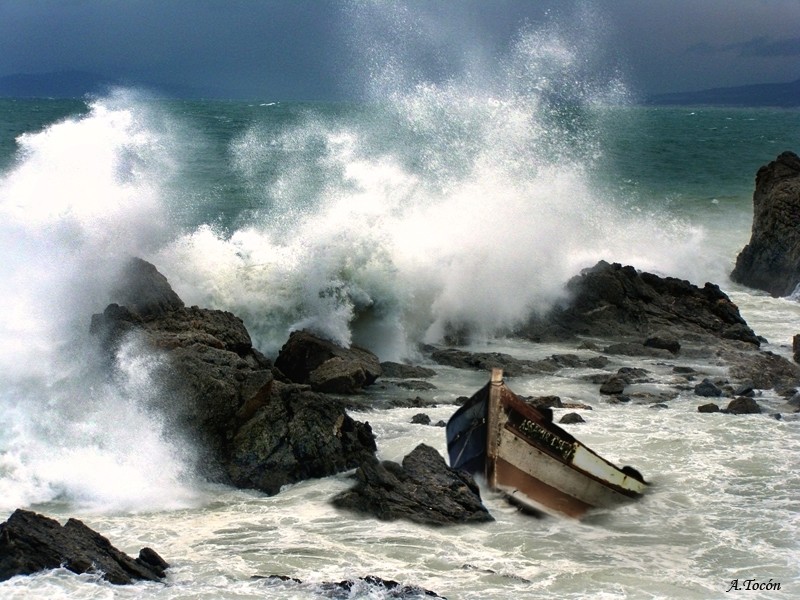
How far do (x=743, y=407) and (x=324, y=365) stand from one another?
19.7ft

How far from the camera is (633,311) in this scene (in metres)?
20.3

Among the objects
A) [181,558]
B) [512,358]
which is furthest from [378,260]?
[181,558]

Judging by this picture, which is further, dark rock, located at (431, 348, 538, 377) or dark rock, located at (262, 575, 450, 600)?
dark rock, located at (431, 348, 538, 377)

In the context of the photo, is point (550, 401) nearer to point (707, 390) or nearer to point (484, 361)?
point (707, 390)

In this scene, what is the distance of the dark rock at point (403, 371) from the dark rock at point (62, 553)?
27.1 ft

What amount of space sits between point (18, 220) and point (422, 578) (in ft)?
35.4

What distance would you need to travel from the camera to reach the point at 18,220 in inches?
661

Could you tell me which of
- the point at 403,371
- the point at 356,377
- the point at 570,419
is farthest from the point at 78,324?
the point at 570,419

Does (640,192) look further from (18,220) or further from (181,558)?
(181,558)

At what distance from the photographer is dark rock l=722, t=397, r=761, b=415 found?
14.5m

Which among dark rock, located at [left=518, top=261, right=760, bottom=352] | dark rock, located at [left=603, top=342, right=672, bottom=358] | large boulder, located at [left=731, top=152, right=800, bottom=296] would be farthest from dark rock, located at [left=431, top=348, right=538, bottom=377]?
large boulder, located at [left=731, top=152, right=800, bottom=296]

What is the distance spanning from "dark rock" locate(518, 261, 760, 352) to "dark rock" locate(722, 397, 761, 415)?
485cm

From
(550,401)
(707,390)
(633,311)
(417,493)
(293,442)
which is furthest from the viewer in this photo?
(633,311)

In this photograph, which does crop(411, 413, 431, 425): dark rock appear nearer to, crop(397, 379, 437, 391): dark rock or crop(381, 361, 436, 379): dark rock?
crop(397, 379, 437, 391): dark rock
